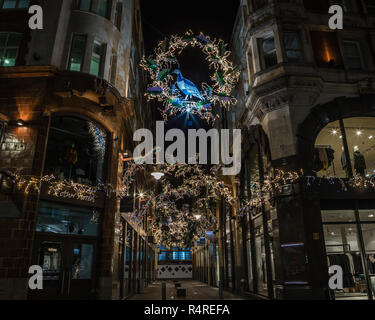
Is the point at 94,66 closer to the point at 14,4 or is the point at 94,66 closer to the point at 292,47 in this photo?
the point at 14,4

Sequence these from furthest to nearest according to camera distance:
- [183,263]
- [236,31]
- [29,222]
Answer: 1. [183,263]
2. [236,31]
3. [29,222]

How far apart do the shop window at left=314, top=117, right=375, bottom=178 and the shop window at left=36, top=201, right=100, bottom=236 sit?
11.0 m

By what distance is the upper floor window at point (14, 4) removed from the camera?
14057 mm

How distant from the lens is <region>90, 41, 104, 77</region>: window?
47.2 ft

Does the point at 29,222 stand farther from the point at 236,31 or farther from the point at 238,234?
the point at 236,31

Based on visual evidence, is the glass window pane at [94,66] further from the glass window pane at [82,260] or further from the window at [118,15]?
the glass window pane at [82,260]

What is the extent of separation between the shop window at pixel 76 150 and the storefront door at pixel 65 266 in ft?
8.92

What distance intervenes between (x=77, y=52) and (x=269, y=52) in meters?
10.8

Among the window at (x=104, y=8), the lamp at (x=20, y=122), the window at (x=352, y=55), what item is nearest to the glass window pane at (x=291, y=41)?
the window at (x=352, y=55)

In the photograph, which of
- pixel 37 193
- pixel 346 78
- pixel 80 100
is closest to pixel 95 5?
pixel 80 100

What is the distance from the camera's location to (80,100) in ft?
43.7

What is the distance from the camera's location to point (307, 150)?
14078 mm

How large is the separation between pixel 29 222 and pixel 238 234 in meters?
14.4

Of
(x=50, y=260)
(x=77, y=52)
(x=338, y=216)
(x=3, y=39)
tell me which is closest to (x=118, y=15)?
(x=77, y=52)
